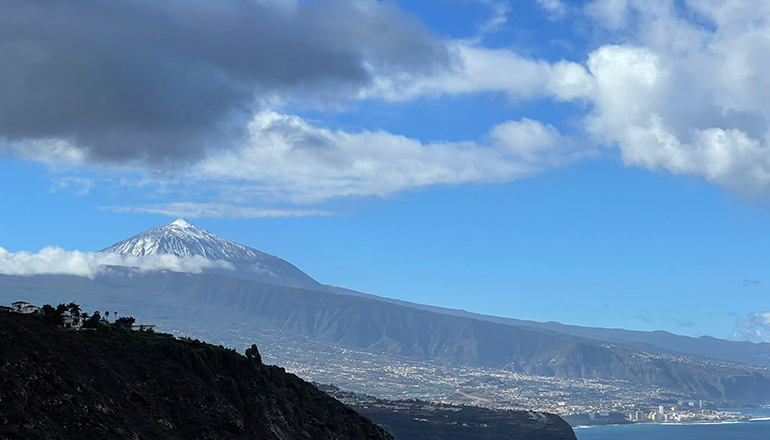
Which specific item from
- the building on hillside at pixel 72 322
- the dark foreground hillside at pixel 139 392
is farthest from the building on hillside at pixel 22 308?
the dark foreground hillside at pixel 139 392

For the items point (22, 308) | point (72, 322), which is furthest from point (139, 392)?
point (22, 308)

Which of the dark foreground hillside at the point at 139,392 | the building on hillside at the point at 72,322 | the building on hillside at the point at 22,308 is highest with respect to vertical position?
the building on hillside at the point at 22,308

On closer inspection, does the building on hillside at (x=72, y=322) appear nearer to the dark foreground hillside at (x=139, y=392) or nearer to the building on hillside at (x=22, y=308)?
the dark foreground hillside at (x=139, y=392)

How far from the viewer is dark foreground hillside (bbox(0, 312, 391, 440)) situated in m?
57.1

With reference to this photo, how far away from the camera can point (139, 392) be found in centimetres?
7231

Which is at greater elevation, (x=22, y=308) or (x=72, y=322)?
(x=22, y=308)

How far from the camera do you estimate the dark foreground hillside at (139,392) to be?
57062 mm

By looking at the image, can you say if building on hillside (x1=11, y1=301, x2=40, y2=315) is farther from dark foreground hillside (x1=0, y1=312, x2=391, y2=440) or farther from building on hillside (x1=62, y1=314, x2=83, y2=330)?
dark foreground hillside (x1=0, y1=312, x2=391, y2=440)

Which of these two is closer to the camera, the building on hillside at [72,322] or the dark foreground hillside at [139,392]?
the dark foreground hillside at [139,392]

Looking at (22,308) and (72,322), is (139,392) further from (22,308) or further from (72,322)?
(22,308)

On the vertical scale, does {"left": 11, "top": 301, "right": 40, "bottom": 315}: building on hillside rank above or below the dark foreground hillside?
above

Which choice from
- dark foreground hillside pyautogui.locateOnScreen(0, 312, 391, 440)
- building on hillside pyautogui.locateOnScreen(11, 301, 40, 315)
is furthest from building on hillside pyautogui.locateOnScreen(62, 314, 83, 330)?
building on hillside pyautogui.locateOnScreen(11, 301, 40, 315)

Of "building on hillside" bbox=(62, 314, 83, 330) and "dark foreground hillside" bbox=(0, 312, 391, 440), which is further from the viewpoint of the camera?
"building on hillside" bbox=(62, 314, 83, 330)

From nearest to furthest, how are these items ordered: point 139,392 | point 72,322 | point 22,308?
point 139,392
point 72,322
point 22,308
